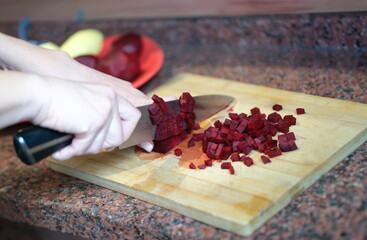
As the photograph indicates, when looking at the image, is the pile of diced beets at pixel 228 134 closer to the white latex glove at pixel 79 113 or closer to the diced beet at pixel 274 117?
the diced beet at pixel 274 117

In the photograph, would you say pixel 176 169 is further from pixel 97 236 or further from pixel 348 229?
pixel 348 229

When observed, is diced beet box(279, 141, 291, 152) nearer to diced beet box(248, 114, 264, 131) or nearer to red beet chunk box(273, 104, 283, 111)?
diced beet box(248, 114, 264, 131)

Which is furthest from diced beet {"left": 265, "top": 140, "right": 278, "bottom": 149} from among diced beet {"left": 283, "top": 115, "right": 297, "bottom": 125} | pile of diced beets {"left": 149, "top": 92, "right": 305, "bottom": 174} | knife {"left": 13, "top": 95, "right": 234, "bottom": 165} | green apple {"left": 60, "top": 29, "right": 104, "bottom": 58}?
green apple {"left": 60, "top": 29, "right": 104, "bottom": 58}

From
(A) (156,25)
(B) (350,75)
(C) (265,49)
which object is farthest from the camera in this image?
(A) (156,25)

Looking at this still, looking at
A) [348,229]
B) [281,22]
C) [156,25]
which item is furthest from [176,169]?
[156,25]

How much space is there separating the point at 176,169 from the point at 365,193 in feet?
1.74

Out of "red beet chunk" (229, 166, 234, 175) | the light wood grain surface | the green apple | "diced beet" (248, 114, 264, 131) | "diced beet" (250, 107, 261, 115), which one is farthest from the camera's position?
the green apple

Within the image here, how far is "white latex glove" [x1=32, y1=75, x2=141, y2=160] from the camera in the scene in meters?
1.16

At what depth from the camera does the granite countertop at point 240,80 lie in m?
1.21

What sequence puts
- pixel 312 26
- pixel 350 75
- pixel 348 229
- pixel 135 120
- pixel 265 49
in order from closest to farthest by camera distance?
pixel 348 229
pixel 135 120
pixel 350 75
pixel 312 26
pixel 265 49

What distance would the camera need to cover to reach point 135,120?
134 cm

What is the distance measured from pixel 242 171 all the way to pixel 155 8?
4.68ft

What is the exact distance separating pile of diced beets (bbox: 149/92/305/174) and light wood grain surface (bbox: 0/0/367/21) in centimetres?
65

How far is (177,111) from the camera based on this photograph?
1.57 m
